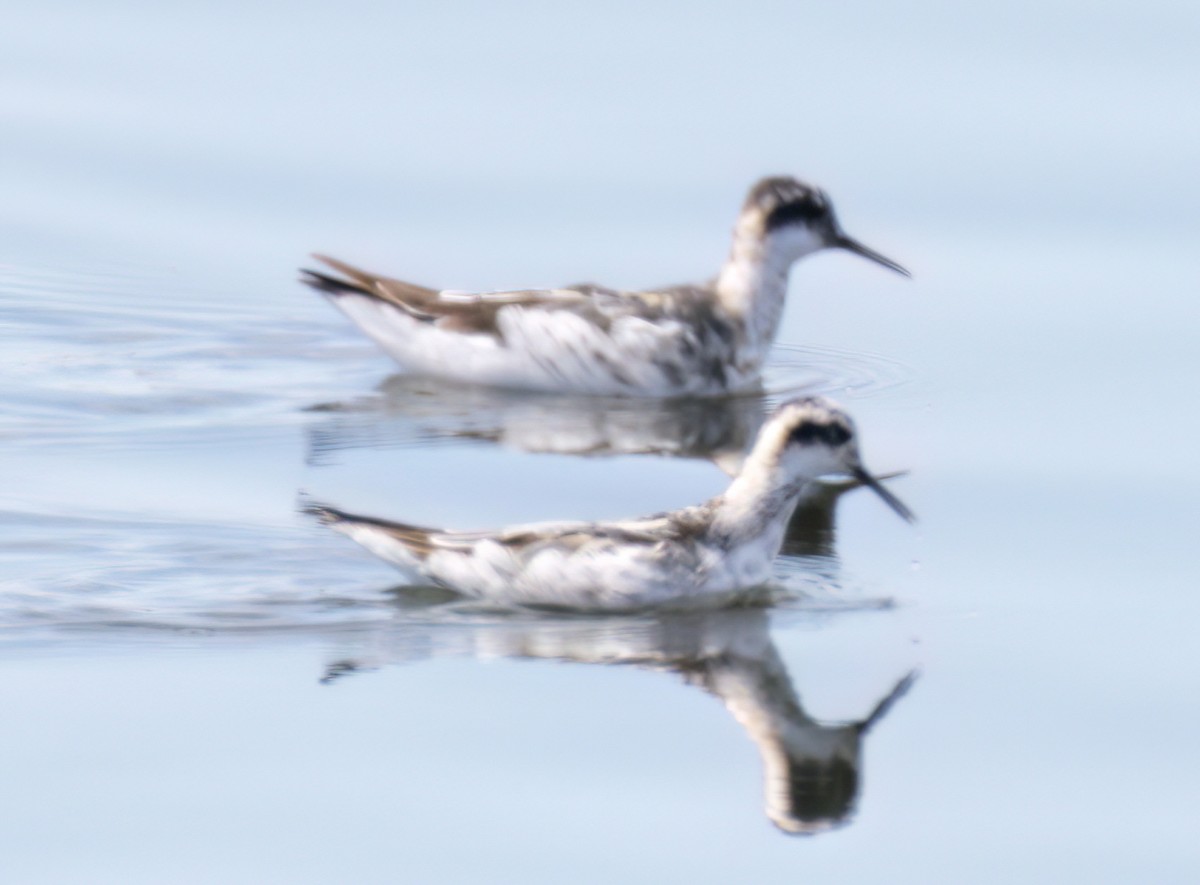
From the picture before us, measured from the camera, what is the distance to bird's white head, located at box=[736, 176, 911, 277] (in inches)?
666

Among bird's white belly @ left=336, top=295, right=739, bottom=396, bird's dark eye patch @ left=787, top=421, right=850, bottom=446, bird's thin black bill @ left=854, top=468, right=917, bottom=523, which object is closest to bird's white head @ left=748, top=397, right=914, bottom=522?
bird's dark eye patch @ left=787, top=421, right=850, bottom=446

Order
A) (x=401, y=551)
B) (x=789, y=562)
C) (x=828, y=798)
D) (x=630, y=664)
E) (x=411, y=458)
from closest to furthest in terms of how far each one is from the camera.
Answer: (x=828, y=798), (x=630, y=664), (x=401, y=551), (x=789, y=562), (x=411, y=458)

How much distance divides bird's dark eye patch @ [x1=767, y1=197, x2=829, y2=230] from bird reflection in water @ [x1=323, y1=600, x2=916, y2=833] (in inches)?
225

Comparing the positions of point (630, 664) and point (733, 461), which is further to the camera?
point (733, 461)

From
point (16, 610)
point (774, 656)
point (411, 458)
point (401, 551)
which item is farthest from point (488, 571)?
point (411, 458)

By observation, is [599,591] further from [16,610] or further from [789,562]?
[16,610]

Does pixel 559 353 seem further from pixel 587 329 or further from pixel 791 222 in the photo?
pixel 791 222

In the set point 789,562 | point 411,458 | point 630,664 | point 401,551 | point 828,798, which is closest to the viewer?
point 828,798

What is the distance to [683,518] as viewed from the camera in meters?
11.6

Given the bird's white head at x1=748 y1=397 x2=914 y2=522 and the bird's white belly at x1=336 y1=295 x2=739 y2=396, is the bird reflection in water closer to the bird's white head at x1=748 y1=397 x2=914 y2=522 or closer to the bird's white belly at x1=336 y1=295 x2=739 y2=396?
the bird's white head at x1=748 y1=397 x2=914 y2=522

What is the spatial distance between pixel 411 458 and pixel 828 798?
5080mm

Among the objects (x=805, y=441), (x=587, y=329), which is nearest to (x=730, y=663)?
(x=805, y=441)

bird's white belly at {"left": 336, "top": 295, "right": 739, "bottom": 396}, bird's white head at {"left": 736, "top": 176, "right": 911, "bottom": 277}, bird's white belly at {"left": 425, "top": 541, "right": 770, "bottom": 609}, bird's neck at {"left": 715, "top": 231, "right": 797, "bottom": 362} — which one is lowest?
bird's white belly at {"left": 425, "top": 541, "right": 770, "bottom": 609}

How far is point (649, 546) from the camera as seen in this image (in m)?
11.3
